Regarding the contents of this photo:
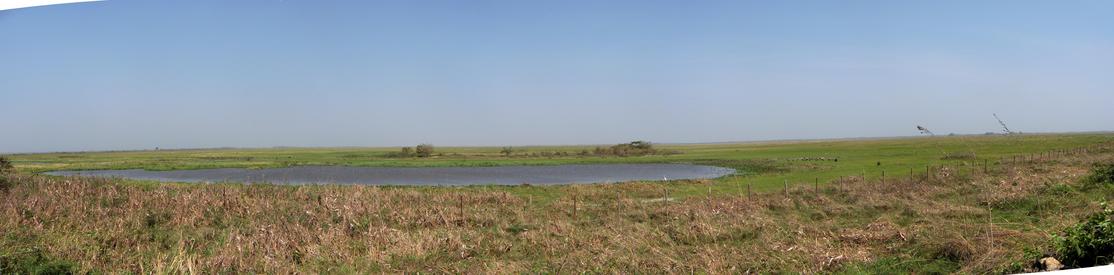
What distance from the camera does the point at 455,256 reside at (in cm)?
828

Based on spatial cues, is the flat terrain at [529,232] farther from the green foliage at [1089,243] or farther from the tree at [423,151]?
the tree at [423,151]

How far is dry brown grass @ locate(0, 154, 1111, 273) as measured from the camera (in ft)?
23.5

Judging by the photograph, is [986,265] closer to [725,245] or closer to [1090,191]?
[725,245]

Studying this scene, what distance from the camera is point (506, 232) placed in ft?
35.9

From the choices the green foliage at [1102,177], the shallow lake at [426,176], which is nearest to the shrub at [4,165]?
the shallow lake at [426,176]

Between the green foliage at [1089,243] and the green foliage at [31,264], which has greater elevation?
the green foliage at [1089,243]

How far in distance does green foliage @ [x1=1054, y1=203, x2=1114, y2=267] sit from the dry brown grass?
20.1 inches

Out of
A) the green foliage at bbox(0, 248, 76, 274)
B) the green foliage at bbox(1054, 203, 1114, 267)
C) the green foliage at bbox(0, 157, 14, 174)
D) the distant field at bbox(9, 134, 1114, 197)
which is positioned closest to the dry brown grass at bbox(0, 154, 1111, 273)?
the green foliage at bbox(0, 248, 76, 274)

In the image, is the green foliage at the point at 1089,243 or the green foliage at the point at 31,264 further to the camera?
the green foliage at the point at 31,264

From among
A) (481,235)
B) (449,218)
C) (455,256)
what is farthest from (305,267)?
(449,218)

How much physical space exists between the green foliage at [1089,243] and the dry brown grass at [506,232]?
0.51m

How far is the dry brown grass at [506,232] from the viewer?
7176mm

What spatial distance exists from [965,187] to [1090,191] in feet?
12.1

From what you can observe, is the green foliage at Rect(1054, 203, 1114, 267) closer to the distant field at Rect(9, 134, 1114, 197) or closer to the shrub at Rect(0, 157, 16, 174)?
the distant field at Rect(9, 134, 1114, 197)
